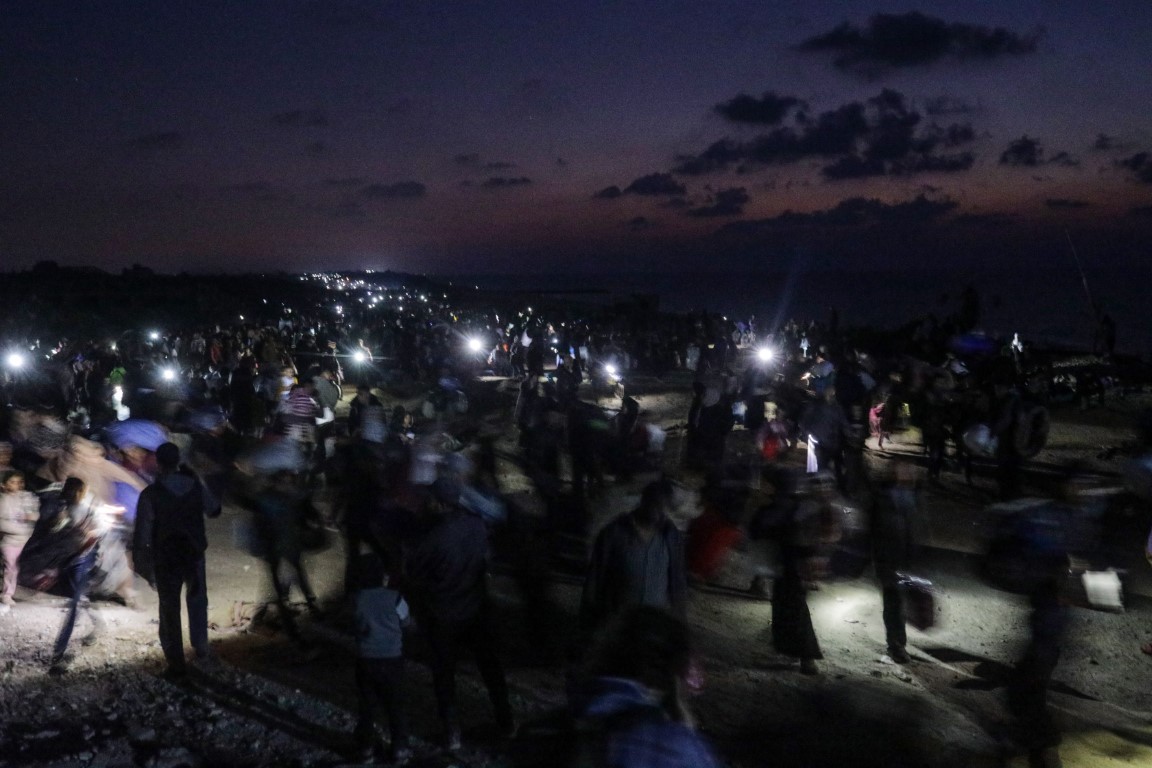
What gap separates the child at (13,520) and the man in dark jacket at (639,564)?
4.60 m

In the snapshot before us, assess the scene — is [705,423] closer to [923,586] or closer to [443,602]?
[923,586]

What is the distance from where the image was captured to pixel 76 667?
6.00m

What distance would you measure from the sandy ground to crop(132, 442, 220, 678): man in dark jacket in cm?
35

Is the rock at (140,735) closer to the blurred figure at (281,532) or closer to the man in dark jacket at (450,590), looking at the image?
the man in dark jacket at (450,590)

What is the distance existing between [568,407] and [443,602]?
19.0 ft

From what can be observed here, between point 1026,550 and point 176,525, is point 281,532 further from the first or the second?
point 1026,550

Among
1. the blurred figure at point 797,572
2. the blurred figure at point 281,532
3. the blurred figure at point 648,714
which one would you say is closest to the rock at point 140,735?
the blurred figure at point 281,532

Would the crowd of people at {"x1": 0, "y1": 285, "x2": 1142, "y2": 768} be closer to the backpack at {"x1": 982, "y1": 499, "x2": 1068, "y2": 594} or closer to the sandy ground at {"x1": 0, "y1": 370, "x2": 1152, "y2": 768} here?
the backpack at {"x1": 982, "y1": 499, "x2": 1068, "y2": 594}

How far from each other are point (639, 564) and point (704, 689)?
1502 millimetres

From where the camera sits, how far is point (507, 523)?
6.96m

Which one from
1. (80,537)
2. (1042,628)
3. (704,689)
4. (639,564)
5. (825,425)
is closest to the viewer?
(639,564)

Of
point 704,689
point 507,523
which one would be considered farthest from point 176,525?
point 704,689

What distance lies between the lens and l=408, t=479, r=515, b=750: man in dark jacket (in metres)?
4.98

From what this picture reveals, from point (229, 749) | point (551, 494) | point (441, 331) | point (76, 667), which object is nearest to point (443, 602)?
point (229, 749)
